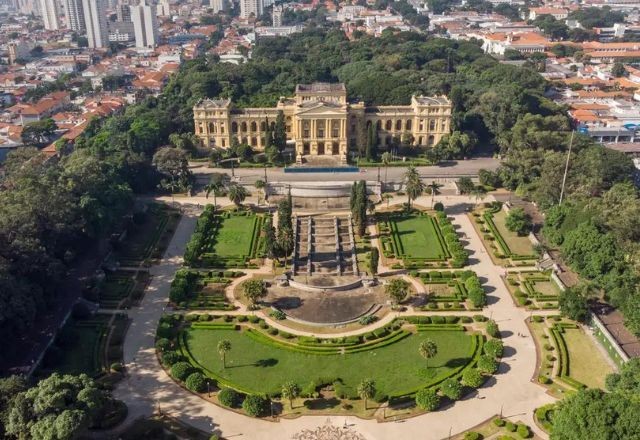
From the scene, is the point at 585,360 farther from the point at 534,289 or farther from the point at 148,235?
the point at 148,235

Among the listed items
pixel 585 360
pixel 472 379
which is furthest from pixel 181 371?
pixel 585 360

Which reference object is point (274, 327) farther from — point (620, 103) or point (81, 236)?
point (620, 103)

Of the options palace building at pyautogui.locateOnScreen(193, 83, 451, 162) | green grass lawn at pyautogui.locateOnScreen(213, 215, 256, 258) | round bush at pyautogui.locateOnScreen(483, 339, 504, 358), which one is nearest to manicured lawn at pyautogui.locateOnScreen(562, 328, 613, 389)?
round bush at pyautogui.locateOnScreen(483, 339, 504, 358)

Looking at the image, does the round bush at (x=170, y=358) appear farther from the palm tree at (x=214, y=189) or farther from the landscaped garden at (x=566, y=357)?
the palm tree at (x=214, y=189)

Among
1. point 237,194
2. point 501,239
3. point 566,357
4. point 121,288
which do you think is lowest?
point 566,357

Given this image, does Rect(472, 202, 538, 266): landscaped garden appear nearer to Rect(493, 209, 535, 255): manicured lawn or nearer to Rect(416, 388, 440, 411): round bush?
Rect(493, 209, 535, 255): manicured lawn

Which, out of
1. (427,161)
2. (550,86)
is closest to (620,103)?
(550,86)

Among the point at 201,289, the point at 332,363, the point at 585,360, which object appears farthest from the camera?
the point at 201,289

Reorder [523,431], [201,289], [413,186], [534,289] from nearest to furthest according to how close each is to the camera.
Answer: [523,431]
[534,289]
[201,289]
[413,186]
